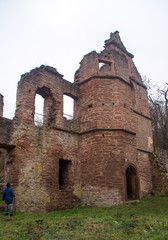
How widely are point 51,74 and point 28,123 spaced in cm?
307

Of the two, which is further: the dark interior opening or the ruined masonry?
the dark interior opening

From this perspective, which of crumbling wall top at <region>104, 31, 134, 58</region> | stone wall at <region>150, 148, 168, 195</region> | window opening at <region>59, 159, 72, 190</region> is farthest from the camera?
crumbling wall top at <region>104, 31, 134, 58</region>

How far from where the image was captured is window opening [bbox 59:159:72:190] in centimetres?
1035

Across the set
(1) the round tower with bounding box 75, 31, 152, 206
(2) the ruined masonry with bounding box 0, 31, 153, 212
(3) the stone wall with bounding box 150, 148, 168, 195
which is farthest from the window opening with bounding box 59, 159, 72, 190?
(3) the stone wall with bounding box 150, 148, 168, 195

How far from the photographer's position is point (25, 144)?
29.7ft

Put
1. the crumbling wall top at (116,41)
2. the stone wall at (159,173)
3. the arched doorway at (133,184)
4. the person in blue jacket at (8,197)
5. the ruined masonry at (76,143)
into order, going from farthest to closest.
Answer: the crumbling wall top at (116,41)
the stone wall at (159,173)
the arched doorway at (133,184)
the ruined masonry at (76,143)
the person in blue jacket at (8,197)

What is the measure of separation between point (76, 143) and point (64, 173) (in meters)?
1.59

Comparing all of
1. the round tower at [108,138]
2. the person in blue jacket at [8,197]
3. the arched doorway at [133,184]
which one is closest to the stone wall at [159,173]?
the round tower at [108,138]

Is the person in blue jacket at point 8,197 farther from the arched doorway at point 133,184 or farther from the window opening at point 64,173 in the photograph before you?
the arched doorway at point 133,184

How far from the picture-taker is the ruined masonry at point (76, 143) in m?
8.80

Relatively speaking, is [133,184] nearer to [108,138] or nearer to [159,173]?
[159,173]

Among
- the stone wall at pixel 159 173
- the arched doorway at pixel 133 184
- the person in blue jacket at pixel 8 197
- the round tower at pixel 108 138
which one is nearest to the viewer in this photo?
the person in blue jacket at pixel 8 197

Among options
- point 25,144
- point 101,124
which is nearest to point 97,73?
point 101,124

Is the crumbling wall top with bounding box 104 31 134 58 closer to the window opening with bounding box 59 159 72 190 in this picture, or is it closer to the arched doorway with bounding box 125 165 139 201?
the arched doorway with bounding box 125 165 139 201
